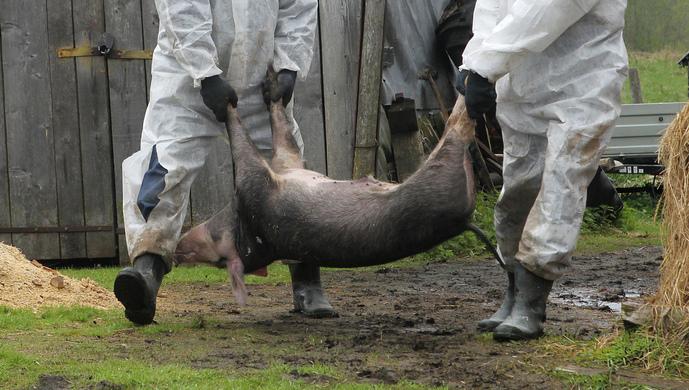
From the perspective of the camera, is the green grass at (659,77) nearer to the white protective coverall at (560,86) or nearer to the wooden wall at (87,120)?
the wooden wall at (87,120)

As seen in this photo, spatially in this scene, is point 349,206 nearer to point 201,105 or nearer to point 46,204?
point 201,105

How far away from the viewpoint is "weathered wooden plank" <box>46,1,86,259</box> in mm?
9555

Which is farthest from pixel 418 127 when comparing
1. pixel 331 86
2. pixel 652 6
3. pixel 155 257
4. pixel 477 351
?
pixel 652 6

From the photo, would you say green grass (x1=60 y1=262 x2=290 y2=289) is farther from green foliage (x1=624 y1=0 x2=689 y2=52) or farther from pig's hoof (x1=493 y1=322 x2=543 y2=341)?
green foliage (x1=624 y1=0 x2=689 y2=52)

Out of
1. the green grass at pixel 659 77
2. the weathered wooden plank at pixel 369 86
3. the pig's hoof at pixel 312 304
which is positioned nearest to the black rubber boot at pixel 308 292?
the pig's hoof at pixel 312 304

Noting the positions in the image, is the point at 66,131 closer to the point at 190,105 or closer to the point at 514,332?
the point at 190,105

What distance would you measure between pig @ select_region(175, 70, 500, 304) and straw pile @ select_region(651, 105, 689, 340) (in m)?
0.91

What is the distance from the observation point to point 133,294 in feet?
20.1

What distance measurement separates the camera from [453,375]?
480 cm

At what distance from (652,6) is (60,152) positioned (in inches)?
802

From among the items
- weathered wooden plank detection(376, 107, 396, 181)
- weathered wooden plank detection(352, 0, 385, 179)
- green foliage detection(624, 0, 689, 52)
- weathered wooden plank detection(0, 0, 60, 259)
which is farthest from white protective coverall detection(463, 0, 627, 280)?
green foliage detection(624, 0, 689, 52)

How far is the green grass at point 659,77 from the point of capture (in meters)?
25.6

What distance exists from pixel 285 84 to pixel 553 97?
1725 millimetres

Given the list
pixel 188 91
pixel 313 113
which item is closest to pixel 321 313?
pixel 188 91
